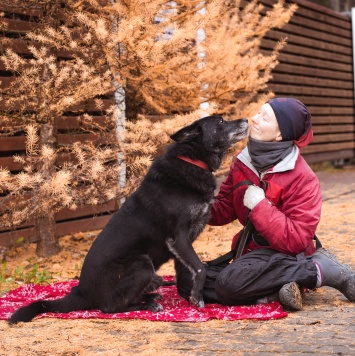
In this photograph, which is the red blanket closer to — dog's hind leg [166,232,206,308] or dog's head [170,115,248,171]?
dog's hind leg [166,232,206,308]

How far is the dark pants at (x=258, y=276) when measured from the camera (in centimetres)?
425

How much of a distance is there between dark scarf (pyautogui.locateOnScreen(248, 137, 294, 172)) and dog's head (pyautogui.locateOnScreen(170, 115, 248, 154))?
0.25 metres

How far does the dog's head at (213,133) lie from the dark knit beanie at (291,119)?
33cm

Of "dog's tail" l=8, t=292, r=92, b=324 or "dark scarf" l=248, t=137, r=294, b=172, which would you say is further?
"dark scarf" l=248, t=137, r=294, b=172

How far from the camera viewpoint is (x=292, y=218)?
434cm

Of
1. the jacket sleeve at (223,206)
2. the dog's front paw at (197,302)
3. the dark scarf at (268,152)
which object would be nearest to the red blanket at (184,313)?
the dog's front paw at (197,302)

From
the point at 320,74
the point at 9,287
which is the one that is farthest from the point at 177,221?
the point at 320,74

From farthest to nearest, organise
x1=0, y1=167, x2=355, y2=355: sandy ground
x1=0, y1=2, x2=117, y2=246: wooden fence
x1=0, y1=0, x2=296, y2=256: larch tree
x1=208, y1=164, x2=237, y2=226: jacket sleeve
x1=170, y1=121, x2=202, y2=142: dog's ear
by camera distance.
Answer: x1=0, y1=2, x2=117, y2=246: wooden fence
x1=0, y1=0, x2=296, y2=256: larch tree
x1=208, y1=164, x2=237, y2=226: jacket sleeve
x1=170, y1=121, x2=202, y2=142: dog's ear
x1=0, y1=167, x2=355, y2=355: sandy ground

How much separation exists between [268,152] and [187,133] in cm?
56

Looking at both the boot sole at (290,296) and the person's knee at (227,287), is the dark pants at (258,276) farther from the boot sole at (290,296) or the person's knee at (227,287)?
the boot sole at (290,296)

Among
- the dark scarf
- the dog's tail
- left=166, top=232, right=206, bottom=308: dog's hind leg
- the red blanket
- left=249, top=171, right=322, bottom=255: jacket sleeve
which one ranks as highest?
the dark scarf

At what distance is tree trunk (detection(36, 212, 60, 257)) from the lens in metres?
6.88

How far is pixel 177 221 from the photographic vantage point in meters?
4.28

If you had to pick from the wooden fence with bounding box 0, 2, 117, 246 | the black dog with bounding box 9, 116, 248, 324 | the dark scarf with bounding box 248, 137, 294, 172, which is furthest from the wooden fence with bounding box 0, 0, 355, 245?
the black dog with bounding box 9, 116, 248, 324
